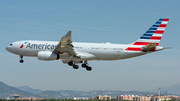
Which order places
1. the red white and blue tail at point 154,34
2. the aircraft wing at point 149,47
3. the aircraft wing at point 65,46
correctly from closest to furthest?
the aircraft wing at point 149,47 → the aircraft wing at point 65,46 → the red white and blue tail at point 154,34

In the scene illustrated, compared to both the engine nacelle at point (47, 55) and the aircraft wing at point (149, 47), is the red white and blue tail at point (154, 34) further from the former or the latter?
the engine nacelle at point (47, 55)

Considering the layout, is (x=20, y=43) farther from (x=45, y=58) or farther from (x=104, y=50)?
(x=104, y=50)

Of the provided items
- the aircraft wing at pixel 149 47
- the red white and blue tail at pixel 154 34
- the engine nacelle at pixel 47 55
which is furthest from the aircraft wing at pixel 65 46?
the aircraft wing at pixel 149 47

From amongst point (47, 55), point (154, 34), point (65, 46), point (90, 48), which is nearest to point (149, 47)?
point (154, 34)

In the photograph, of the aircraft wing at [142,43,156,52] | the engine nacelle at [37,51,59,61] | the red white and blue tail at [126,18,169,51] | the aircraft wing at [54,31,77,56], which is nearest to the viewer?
the aircraft wing at [142,43,156,52]

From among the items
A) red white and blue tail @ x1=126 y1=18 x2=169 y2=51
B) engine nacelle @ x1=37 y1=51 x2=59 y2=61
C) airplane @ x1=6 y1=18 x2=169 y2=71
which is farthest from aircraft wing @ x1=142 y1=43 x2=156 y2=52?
engine nacelle @ x1=37 y1=51 x2=59 y2=61

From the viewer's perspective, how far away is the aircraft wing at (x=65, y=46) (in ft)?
191

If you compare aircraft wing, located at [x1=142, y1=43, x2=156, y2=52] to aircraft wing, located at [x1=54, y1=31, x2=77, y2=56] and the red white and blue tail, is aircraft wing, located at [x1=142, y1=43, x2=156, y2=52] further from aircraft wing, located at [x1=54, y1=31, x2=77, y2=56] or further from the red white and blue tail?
aircraft wing, located at [x1=54, y1=31, x2=77, y2=56]

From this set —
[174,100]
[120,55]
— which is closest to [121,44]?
[120,55]

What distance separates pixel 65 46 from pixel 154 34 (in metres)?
19.3

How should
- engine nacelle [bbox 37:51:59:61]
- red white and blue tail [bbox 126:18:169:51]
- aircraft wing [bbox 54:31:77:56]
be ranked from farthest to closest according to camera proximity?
red white and blue tail [bbox 126:18:169:51], engine nacelle [bbox 37:51:59:61], aircraft wing [bbox 54:31:77:56]

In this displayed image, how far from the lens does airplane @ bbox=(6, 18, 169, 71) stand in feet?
198

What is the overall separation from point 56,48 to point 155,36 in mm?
21310

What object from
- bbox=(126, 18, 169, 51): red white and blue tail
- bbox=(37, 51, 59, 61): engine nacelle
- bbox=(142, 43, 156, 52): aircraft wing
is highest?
bbox=(126, 18, 169, 51): red white and blue tail
